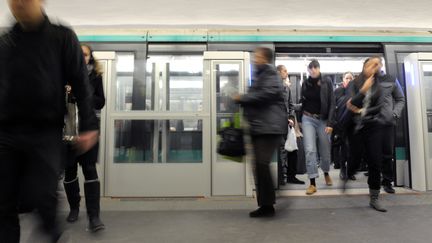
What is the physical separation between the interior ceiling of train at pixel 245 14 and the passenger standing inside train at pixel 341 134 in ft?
2.94

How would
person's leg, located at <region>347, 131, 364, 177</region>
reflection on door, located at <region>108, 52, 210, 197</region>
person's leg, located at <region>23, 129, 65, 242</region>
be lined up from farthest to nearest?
reflection on door, located at <region>108, 52, 210, 197</region>, person's leg, located at <region>347, 131, 364, 177</region>, person's leg, located at <region>23, 129, 65, 242</region>

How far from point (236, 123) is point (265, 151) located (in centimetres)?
63

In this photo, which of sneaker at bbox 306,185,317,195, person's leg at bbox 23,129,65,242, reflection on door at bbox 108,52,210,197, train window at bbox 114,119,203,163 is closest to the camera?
person's leg at bbox 23,129,65,242

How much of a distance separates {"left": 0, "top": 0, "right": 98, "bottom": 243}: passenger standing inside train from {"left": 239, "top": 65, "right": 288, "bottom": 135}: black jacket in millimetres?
1959

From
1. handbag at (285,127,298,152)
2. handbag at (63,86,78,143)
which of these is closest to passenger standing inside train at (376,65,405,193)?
handbag at (285,127,298,152)

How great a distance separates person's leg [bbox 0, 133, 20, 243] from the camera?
5.31 ft

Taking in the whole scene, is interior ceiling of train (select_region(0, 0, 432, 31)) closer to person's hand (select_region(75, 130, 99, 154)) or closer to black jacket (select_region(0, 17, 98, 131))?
black jacket (select_region(0, 17, 98, 131))

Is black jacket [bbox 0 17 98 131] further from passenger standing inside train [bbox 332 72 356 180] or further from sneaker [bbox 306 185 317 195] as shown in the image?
sneaker [bbox 306 185 317 195]

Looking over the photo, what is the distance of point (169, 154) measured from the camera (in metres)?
4.95

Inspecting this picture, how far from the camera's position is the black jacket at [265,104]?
3357 millimetres

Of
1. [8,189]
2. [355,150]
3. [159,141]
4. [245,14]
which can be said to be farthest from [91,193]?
[245,14]

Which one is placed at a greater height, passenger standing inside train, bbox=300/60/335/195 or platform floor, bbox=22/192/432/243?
passenger standing inside train, bbox=300/60/335/195

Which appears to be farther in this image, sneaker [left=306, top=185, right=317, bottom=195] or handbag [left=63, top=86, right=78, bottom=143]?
sneaker [left=306, top=185, right=317, bottom=195]

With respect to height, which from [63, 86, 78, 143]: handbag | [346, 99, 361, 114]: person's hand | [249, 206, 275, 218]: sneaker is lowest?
[249, 206, 275, 218]: sneaker
